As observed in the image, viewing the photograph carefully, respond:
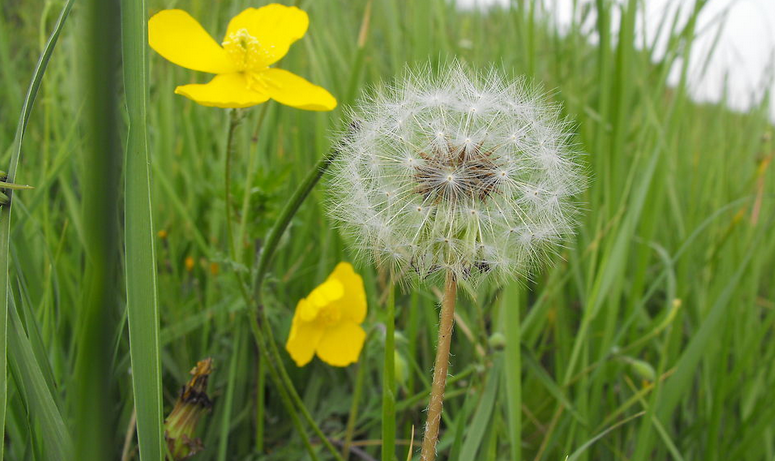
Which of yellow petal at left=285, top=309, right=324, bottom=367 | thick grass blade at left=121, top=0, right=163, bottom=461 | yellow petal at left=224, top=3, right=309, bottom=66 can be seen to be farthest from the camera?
yellow petal at left=285, top=309, right=324, bottom=367

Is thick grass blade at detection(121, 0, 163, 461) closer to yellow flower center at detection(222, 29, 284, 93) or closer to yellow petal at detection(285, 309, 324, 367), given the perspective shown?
yellow flower center at detection(222, 29, 284, 93)

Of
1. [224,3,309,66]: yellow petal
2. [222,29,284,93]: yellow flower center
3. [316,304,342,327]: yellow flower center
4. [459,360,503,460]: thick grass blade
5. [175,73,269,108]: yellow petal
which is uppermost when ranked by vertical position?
[224,3,309,66]: yellow petal

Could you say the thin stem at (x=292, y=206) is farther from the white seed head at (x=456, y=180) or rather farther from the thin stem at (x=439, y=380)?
the thin stem at (x=439, y=380)

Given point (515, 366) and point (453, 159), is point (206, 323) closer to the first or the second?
point (515, 366)

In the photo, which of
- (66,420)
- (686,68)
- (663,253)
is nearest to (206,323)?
(66,420)

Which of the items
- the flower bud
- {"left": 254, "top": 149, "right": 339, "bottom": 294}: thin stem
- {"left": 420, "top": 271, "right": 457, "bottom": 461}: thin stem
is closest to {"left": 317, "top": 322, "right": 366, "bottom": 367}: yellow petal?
the flower bud

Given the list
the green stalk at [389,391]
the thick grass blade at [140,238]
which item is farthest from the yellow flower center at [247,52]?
the green stalk at [389,391]
